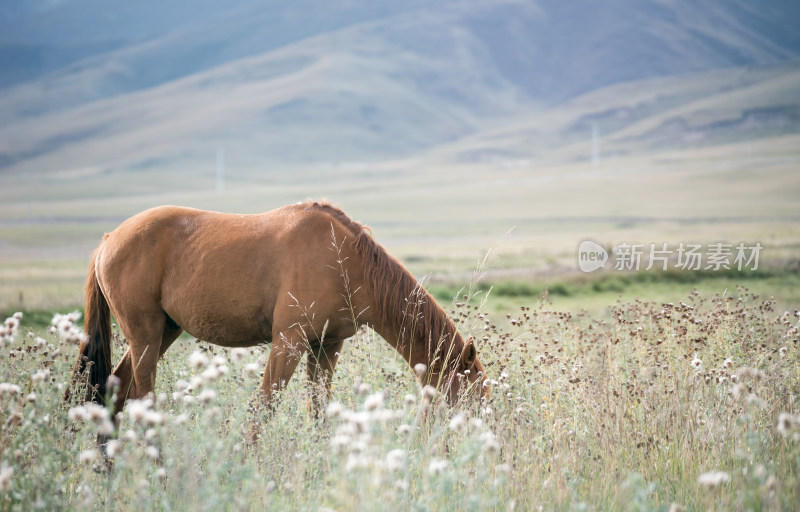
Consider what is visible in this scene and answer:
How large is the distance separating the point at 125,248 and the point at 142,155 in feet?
570

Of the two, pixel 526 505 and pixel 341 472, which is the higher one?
pixel 341 472

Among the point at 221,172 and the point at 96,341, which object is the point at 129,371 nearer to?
the point at 96,341

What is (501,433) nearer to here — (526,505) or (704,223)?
(526,505)

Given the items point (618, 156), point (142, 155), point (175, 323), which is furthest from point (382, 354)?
point (142, 155)

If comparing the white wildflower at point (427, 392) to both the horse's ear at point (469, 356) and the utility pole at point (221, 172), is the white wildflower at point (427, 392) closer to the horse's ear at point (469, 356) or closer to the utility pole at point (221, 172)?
the horse's ear at point (469, 356)

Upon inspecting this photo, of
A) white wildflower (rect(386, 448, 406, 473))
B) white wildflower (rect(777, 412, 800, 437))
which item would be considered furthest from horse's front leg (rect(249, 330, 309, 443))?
white wildflower (rect(777, 412, 800, 437))

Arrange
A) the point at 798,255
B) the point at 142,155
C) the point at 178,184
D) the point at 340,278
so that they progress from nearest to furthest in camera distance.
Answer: the point at 340,278 < the point at 798,255 < the point at 178,184 < the point at 142,155

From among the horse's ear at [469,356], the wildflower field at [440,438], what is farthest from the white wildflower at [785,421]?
the horse's ear at [469,356]

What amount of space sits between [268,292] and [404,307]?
1.21 metres

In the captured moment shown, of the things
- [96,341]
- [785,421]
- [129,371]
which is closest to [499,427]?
[785,421]

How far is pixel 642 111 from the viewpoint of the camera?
644 feet

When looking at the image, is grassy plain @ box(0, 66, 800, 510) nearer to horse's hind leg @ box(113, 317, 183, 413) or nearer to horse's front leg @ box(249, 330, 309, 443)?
horse's front leg @ box(249, 330, 309, 443)

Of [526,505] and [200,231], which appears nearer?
[526,505]

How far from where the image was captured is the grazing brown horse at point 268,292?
19.7 feet
